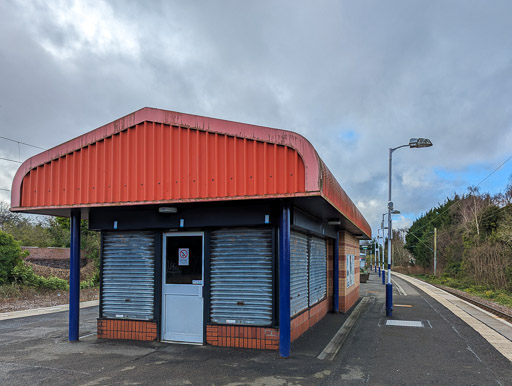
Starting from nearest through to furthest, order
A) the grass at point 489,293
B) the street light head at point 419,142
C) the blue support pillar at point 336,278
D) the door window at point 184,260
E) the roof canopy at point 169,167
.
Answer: the roof canopy at point 169,167 < the door window at point 184,260 < the blue support pillar at point 336,278 < the street light head at point 419,142 < the grass at point 489,293

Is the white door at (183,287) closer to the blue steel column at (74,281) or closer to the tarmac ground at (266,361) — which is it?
the tarmac ground at (266,361)

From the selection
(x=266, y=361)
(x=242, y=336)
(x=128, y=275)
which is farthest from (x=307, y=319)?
(x=128, y=275)

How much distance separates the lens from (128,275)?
866cm

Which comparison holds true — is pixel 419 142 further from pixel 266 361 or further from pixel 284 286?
pixel 266 361

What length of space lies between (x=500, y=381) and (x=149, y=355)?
5.57 meters

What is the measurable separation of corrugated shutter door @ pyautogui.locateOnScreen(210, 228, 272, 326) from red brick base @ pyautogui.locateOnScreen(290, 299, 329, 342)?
961mm

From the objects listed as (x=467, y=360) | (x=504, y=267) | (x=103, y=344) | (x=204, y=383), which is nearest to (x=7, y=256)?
(x=103, y=344)

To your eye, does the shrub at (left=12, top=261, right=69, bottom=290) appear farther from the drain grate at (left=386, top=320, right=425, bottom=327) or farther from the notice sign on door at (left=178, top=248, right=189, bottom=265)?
the drain grate at (left=386, top=320, right=425, bottom=327)

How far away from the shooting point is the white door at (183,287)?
8047mm

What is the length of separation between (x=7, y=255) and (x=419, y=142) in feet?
58.1

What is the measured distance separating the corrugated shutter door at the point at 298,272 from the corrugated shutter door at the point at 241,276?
0.80 metres

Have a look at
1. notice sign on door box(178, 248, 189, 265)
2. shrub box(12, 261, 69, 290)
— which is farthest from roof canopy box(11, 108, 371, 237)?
shrub box(12, 261, 69, 290)

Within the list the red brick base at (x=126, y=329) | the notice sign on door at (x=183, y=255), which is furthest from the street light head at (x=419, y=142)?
the red brick base at (x=126, y=329)

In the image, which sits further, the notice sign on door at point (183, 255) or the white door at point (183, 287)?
the notice sign on door at point (183, 255)
